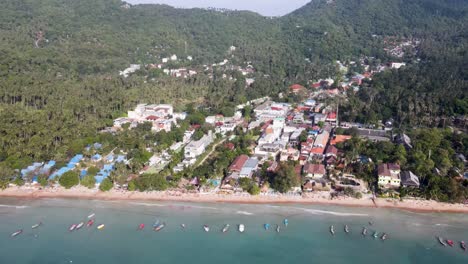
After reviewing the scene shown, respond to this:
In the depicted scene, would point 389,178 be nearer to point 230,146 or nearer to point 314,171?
point 314,171

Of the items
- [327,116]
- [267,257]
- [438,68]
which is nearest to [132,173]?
[267,257]

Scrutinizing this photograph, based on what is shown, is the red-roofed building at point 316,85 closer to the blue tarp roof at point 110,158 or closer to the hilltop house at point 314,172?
the hilltop house at point 314,172

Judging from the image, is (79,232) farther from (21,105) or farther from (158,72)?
(158,72)

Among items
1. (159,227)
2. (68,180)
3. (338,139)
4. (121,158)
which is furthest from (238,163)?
(68,180)

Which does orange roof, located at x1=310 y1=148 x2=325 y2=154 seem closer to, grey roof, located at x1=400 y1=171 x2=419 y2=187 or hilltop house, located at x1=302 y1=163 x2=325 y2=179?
hilltop house, located at x1=302 y1=163 x2=325 y2=179

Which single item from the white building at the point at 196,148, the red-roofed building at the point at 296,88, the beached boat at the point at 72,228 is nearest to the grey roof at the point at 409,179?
the white building at the point at 196,148

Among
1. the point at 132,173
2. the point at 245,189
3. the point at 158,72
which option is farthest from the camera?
the point at 158,72
